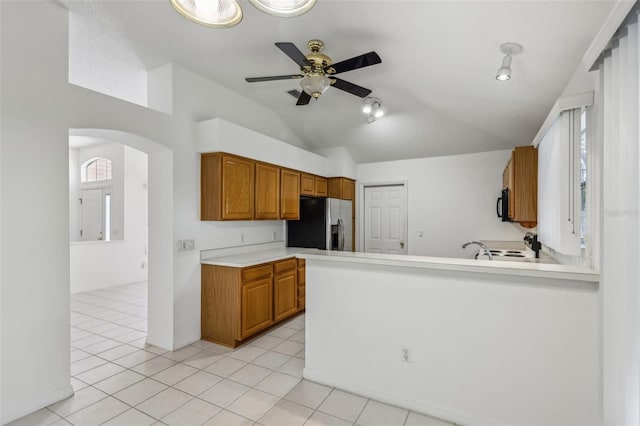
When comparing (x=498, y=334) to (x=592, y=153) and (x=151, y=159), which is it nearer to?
(x=592, y=153)

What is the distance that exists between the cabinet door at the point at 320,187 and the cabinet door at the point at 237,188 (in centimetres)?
150

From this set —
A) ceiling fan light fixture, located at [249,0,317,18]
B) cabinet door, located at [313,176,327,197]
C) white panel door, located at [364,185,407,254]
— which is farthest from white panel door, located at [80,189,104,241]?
ceiling fan light fixture, located at [249,0,317,18]

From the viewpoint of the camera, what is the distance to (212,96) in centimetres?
359

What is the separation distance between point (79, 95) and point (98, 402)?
238cm

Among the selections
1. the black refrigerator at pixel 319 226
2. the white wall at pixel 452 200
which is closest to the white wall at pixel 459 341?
the black refrigerator at pixel 319 226

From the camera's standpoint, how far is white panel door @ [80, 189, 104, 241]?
6.52 meters

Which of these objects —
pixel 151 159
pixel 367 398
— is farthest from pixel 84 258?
pixel 367 398

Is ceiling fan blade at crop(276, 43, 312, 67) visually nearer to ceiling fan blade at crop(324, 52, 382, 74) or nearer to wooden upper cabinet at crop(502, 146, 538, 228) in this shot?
ceiling fan blade at crop(324, 52, 382, 74)

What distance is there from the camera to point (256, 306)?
3.42 metres

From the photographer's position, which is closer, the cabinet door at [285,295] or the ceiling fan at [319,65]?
the ceiling fan at [319,65]

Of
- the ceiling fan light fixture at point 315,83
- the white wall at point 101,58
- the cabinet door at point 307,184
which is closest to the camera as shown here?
the ceiling fan light fixture at point 315,83

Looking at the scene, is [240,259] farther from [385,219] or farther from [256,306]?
[385,219]

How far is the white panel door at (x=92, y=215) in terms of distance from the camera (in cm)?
652

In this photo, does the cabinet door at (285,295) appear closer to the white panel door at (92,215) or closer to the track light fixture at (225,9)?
the track light fixture at (225,9)
